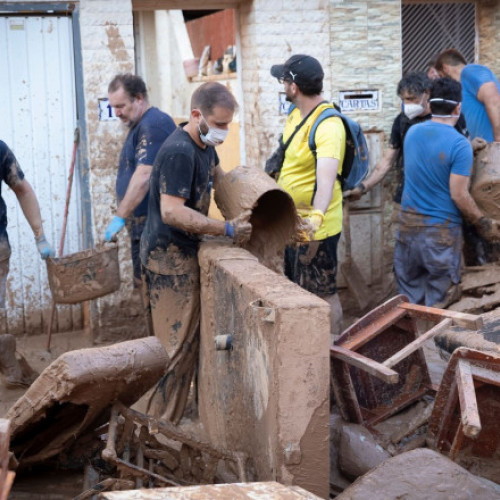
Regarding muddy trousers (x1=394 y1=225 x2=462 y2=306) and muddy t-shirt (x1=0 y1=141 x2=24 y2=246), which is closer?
muddy t-shirt (x1=0 y1=141 x2=24 y2=246)

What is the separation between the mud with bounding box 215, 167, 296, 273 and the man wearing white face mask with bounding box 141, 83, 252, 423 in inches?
4.5

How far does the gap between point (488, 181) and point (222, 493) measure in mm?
4853

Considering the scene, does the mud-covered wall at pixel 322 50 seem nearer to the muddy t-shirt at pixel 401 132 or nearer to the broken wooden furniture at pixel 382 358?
the muddy t-shirt at pixel 401 132

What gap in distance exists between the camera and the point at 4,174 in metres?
6.04

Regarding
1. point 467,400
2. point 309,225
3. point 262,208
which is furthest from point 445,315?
point 262,208

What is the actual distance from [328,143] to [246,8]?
8.04 ft

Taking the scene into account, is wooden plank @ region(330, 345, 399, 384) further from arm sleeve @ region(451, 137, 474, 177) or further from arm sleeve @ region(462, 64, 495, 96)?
arm sleeve @ region(462, 64, 495, 96)

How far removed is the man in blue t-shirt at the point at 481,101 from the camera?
7.39m

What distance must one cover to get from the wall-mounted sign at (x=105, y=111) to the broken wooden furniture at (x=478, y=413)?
13.1ft

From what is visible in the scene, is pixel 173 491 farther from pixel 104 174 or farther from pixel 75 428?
pixel 104 174

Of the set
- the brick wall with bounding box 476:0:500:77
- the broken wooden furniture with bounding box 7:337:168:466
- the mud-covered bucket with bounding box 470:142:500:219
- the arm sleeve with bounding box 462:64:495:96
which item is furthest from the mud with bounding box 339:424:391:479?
the brick wall with bounding box 476:0:500:77

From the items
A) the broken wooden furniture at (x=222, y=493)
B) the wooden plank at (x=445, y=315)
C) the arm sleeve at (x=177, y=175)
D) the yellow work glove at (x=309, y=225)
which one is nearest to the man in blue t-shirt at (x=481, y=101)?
the yellow work glove at (x=309, y=225)

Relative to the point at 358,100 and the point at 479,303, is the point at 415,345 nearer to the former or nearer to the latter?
the point at 479,303

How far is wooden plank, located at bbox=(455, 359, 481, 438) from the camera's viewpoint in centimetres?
355
